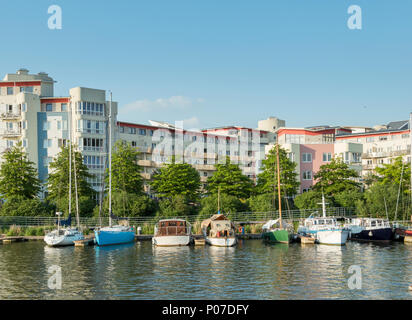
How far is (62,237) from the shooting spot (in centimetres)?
6062

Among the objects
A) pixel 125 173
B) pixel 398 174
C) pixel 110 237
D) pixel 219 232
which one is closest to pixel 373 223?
pixel 219 232

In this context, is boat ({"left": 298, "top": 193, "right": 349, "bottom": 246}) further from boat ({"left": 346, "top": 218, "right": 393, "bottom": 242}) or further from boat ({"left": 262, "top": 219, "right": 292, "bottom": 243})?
boat ({"left": 262, "top": 219, "right": 292, "bottom": 243})

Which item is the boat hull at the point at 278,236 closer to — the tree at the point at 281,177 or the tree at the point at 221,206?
the tree at the point at 221,206

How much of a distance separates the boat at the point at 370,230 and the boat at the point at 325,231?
7.88 feet

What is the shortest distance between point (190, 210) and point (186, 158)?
35411 millimetres

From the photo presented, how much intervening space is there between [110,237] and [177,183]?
23785 mm

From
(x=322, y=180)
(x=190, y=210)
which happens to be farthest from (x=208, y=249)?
(x=322, y=180)

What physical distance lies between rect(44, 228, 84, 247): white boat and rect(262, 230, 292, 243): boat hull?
22.4 metres

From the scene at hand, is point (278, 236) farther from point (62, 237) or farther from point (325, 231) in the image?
point (62, 237)

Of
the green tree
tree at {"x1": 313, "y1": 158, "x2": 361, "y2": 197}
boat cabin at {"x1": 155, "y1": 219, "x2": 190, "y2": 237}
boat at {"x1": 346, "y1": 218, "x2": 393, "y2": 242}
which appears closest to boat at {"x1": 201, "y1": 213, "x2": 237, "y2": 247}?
boat cabin at {"x1": 155, "y1": 219, "x2": 190, "y2": 237}

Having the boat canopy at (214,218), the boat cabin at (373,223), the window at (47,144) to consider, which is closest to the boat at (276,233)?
the boat canopy at (214,218)

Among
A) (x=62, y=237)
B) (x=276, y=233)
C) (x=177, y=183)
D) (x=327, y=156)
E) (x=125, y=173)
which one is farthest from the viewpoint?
(x=327, y=156)

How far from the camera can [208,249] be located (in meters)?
56.7
